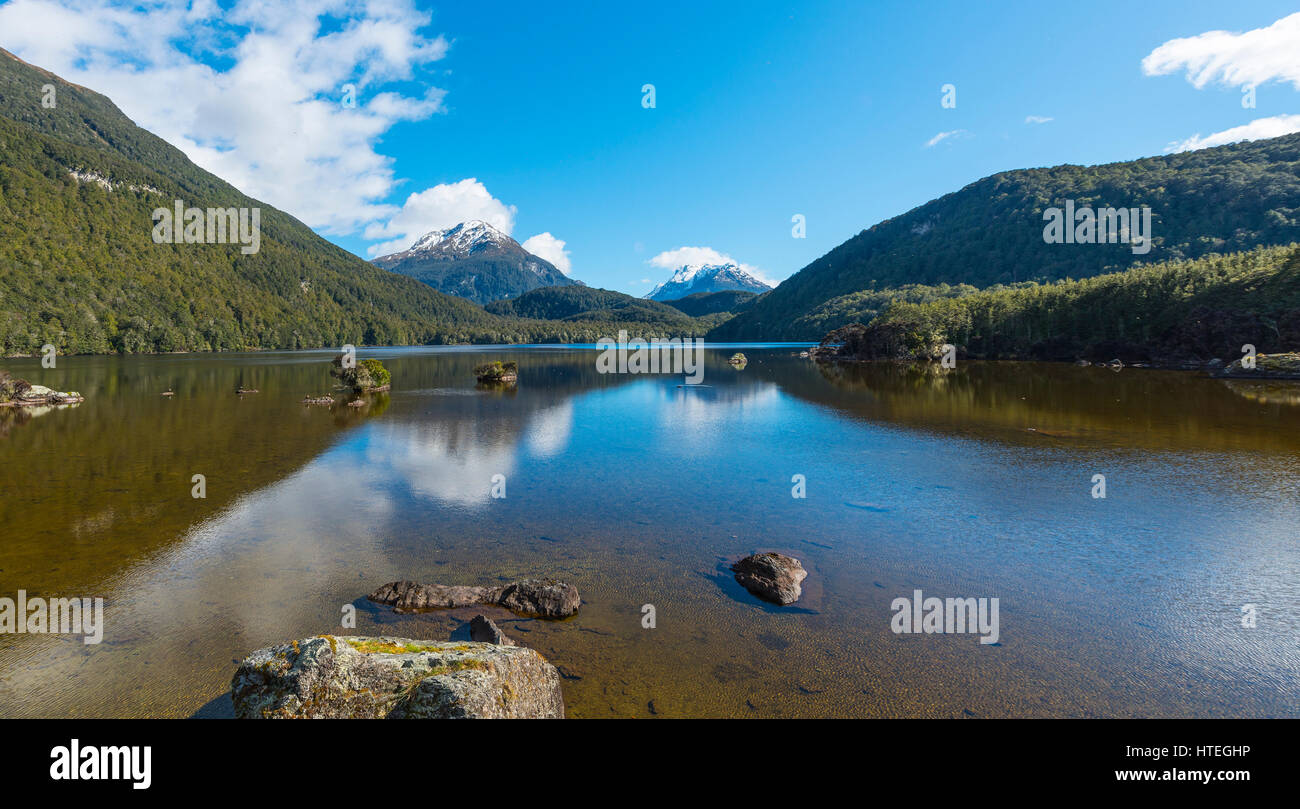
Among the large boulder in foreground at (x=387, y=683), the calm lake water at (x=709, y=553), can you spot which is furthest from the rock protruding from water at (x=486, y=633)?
the large boulder in foreground at (x=387, y=683)

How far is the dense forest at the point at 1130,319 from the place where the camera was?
7981 cm

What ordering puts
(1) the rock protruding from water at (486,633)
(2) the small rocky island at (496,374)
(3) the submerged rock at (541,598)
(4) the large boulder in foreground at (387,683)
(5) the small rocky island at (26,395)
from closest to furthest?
(4) the large boulder in foreground at (387,683) < (1) the rock protruding from water at (486,633) < (3) the submerged rock at (541,598) < (5) the small rocky island at (26,395) < (2) the small rocky island at (496,374)

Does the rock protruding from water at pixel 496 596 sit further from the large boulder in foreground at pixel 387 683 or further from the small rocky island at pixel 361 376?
the small rocky island at pixel 361 376

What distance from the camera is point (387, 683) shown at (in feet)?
25.5

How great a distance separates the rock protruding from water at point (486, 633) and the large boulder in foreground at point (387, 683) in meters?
2.46

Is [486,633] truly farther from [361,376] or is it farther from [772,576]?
[361,376]

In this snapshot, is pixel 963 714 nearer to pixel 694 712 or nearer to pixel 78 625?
pixel 694 712

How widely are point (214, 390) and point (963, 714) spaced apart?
3193 inches

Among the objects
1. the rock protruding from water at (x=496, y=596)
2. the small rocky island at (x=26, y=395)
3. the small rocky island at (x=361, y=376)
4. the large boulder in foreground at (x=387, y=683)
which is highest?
the small rocky island at (x=361, y=376)

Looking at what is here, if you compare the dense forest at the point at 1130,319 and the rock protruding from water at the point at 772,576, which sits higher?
the dense forest at the point at 1130,319

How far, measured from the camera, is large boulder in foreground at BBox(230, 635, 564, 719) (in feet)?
23.2

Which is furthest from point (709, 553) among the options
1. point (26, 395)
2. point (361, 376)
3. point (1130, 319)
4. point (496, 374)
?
point (1130, 319)

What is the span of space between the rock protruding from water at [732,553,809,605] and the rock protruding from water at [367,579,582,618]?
4739 mm
